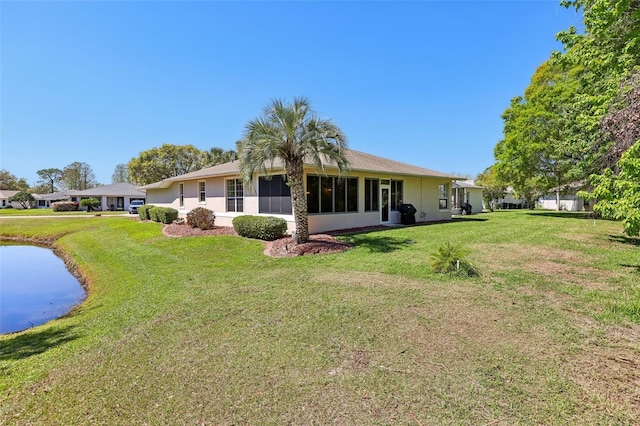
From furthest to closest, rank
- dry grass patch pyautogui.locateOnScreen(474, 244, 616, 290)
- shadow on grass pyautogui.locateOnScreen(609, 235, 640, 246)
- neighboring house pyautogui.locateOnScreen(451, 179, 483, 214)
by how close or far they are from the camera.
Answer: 1. neighboring house pyautogui.locateOnScreen(451, 179, 483, 214)
2. shadow on grass pyautogui.locateOnScreen(609, 235, 640, 246)
3. dry grass patch pyautogui.locateOnScreen(474, 244, 616, 290)

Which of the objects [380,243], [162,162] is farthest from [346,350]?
[162,162]

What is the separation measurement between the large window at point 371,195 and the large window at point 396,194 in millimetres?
1367

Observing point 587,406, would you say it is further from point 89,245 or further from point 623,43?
point 89,245

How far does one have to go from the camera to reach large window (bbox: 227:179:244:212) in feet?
54.4

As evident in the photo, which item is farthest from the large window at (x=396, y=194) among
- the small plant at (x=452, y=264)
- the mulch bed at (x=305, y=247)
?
the small plant at (x=452, y=264)

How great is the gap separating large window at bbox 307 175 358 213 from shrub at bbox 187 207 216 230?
235 inches

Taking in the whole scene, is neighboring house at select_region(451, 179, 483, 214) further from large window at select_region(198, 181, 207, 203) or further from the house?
the house

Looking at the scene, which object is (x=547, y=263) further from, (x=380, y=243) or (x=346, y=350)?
(x=346, y=350)

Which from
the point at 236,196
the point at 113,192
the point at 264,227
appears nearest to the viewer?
the point at 264,227

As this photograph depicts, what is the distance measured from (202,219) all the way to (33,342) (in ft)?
38.3

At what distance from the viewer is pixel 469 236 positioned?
1298 cm

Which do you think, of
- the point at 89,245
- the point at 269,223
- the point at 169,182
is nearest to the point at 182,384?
the point at 269,223

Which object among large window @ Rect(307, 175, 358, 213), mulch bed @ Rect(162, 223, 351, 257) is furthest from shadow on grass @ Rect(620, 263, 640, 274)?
large window @ Rect(307, 175, 358, 213)

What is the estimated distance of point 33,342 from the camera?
16.5 ft
